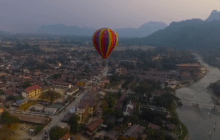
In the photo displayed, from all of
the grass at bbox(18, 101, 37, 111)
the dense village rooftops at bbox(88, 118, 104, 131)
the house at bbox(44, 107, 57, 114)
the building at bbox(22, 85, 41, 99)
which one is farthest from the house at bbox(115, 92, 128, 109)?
the building at bbox(22, 85, 41, 99)

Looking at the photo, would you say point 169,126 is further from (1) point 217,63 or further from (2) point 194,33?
(2) point 194,33

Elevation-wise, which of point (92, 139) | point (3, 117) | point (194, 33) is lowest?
point (92, 139)

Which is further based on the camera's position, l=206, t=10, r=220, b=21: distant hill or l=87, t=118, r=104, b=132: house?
l=206, t=10, r=220, b=21: distant hill

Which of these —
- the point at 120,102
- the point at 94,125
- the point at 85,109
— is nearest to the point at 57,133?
the point at 94,125

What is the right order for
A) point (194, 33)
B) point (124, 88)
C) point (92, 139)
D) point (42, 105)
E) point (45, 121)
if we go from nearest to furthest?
point (92, 139) < point (45, 121) < point (42, 105) < point (124, 88) < point (194, 33)

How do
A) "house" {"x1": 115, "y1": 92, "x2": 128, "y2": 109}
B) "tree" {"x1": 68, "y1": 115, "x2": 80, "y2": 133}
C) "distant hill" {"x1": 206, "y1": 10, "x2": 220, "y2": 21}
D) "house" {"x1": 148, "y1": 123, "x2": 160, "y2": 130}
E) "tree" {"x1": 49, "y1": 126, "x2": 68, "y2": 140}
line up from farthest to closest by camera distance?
"distant hill" {"x1": 206, "y1": 10, "x2": 220, "y2": 21}, "house" {"x1": 115, "y1": 92, "x2": 128, "y2": 109}, "house" {"x1": 148, "y1": 123, "x2": 160, "y2": 130}, "tree" {"x1": 68, "y1": 115, "x2": 80, "y2": 133}, "tree" {"x1": 49, "y1": 126, "x2": 68, "y2": 140}

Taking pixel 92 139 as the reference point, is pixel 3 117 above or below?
above

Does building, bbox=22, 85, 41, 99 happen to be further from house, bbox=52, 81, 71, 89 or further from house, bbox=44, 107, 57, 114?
house, bbox=44, 107, 57, 114

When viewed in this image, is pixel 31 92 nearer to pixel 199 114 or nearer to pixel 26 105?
pixel 26 105

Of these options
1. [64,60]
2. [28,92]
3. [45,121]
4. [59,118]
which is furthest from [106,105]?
[64,60]
